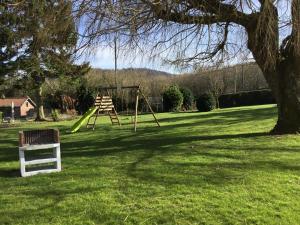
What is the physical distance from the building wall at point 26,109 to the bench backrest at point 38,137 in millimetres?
42353

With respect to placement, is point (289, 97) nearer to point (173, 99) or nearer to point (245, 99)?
point (173, 99)

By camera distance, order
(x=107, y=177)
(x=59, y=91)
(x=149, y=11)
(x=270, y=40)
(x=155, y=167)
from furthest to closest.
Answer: (x=59, y=91) < (x=270, y=40) < (x=149, y=11) < (x=155, y=167) < (x=107, y=177)

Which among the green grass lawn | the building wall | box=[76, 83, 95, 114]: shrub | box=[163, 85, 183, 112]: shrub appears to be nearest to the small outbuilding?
the building wall

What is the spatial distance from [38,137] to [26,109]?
4705 centimetres

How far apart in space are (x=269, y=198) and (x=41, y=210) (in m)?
2.79

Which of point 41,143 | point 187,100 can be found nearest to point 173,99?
point 187,100

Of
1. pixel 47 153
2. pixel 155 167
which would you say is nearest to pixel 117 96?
pixel 47 153

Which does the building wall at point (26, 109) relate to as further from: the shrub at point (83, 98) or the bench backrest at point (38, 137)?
the bench backrest at point (38, 137)

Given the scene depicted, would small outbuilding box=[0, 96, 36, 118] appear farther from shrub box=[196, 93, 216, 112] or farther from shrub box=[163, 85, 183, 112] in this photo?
shrub box=[196, 93, 216, 112]

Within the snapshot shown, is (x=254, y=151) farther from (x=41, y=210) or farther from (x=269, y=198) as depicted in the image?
(x=41, y=210)

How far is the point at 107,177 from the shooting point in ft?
23.8

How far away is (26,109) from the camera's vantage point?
53.7 metres

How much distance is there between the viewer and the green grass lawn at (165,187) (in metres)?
5.36

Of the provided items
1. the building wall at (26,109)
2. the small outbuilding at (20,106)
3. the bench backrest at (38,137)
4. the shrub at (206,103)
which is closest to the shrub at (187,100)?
the shrub at (206,103)
